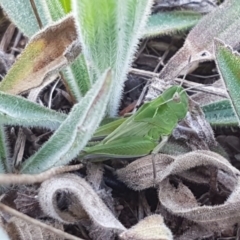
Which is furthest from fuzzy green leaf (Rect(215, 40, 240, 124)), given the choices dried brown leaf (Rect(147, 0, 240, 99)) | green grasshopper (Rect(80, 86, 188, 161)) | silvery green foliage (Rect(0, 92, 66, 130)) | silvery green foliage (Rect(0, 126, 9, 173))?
silvery green foliage (Rect(0, 126, 9, 173))

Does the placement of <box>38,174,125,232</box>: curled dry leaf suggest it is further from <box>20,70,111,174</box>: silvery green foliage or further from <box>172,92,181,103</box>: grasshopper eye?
<box>172,92,181,103</box>: grasshopper eye

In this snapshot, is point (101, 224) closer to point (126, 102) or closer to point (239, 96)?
point (239, 96)

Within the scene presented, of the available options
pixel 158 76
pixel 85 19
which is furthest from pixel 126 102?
pixel 85 19

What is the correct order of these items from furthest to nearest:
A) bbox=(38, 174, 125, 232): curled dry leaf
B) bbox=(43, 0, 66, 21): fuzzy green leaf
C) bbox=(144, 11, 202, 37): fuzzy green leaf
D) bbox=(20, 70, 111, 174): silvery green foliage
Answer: bbox=(144, 11, 202, 37): fuzzy green leaf
bbox=(43, 0, 66, 21): fuzzy green leaf
bbox=(38, 174, 125, 232): curled dry leaf
bbox=(20, 70, 111, 174): silvery green foliage

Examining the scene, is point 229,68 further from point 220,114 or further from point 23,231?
point 23,231

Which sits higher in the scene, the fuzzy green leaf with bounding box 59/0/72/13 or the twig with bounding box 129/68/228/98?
the fuzzy green leaf with bounding box 59/0/72/13

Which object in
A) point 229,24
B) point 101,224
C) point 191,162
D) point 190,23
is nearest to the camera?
point 101,224
